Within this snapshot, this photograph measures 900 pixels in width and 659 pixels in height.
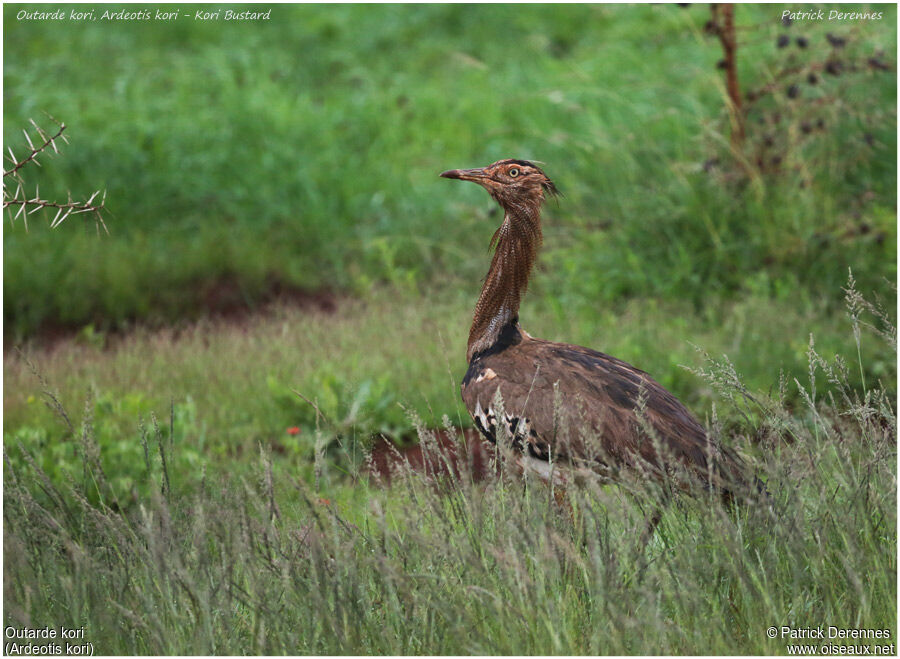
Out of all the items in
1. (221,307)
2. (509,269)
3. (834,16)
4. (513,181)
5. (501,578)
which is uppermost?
(834,16)

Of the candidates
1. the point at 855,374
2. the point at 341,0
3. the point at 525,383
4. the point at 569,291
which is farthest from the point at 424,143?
the point at 525,383

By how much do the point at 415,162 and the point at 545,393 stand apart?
6.16 metres

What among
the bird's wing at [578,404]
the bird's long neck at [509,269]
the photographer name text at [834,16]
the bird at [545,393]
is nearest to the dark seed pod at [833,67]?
the photographer name text at [834,16]

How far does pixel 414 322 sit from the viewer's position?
680 centimetres

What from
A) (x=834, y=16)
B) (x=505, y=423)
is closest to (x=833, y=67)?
(x=834, y=16)

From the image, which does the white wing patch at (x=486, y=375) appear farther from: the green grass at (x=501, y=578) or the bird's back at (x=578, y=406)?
the green grass at (x=501, y=578)

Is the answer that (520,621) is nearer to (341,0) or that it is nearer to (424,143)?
(424,143)

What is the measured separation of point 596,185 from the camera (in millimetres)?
8141

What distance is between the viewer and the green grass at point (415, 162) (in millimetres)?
7117

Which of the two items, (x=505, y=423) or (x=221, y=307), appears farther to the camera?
(x=221, y=307)

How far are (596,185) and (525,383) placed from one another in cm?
466

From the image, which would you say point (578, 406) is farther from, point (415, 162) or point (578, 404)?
point (415, 162)

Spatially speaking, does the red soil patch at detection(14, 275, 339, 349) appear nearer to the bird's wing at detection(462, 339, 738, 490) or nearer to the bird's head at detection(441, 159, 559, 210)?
the bird's head at detection(441, 159, 559, 210)

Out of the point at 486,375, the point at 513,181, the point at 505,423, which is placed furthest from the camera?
the point at 513,181
